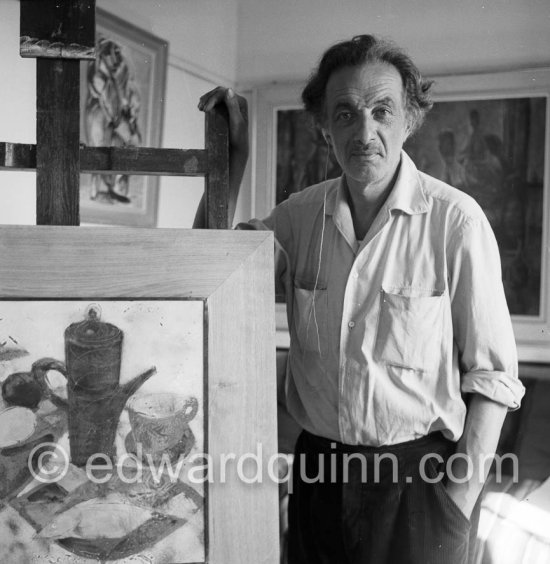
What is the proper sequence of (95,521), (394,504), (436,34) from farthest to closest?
(436,34)
(394,504)
(95,521)

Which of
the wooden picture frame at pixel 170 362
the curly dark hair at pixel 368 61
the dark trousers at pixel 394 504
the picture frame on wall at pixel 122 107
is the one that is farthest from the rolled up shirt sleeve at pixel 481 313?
the picture frame on wall at pixel 122 107

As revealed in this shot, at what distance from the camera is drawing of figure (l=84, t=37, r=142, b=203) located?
6.34 ft

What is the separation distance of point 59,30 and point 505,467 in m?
1.69

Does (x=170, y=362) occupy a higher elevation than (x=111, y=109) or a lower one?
lower

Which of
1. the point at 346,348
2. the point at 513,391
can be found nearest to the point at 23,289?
the point at 346,348

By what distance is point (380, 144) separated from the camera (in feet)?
4.37

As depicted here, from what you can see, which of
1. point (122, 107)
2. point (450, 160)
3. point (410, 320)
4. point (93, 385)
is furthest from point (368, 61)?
point (122, 107)

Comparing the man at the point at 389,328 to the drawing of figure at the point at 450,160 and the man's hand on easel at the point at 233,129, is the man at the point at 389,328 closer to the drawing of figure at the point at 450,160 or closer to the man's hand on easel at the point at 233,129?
the man's hand on easel at the point at 233,129

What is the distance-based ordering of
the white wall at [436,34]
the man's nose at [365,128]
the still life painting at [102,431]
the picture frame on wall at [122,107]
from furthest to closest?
the picture frame on wall at [122,107] < the white wall at [436,34] < the man's nose at [365,128] < the still life painting at [102,431]

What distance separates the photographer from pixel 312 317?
1415 mm

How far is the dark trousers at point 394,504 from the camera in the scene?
140 cm

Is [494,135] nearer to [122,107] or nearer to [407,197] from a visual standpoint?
[407,197]

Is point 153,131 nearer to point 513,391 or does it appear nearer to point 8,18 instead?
point 8,18

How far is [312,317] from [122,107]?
95cm
